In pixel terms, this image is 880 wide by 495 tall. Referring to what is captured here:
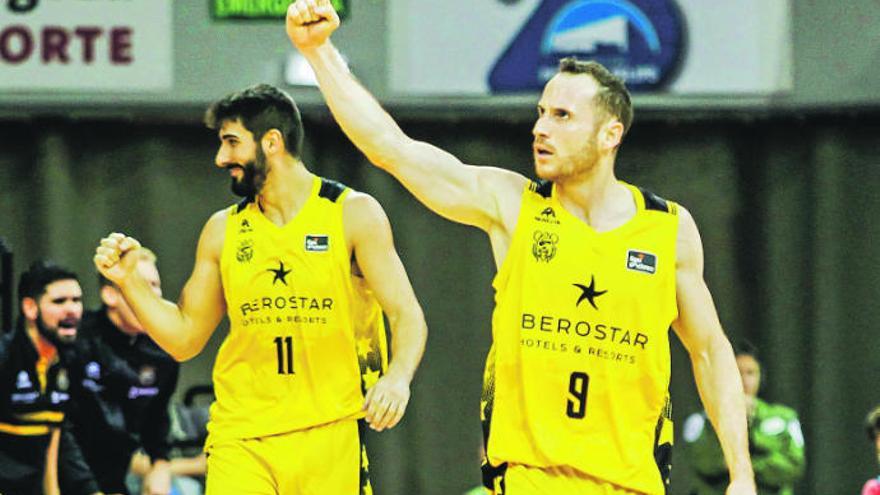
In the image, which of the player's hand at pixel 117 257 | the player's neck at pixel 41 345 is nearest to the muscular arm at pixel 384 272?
the player's hand at pixel 117 257

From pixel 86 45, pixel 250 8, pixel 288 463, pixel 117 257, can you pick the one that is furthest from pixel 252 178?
pixel 86 45

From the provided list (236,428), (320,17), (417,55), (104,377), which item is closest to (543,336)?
(320,17)

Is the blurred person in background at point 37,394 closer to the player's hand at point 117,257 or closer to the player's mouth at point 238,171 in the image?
the player's mouth at point 238,171

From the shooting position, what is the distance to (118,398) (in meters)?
9.80

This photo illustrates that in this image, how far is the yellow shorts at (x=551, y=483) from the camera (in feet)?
18.9

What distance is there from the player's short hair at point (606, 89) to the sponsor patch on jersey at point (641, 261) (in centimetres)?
42

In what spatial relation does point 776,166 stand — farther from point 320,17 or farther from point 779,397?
point 320,17

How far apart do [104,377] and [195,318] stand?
2.82 meters

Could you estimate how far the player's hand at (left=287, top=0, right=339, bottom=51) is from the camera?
5.67 metres

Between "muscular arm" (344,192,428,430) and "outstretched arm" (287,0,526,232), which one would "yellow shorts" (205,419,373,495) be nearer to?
"muscular arm" (344,192,428,430)

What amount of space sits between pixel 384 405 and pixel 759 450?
4.43 metres

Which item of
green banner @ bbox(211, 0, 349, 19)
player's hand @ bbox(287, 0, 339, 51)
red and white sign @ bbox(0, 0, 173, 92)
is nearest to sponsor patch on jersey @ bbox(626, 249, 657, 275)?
player's hand @ bbox(287, 0, 339, 51)

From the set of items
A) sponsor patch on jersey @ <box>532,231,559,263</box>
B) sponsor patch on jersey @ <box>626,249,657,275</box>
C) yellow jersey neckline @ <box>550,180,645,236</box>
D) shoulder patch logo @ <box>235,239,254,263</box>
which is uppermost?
yellow jersey neckline @ <box>550,180,645,236</box>

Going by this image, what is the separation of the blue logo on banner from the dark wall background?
381mm
